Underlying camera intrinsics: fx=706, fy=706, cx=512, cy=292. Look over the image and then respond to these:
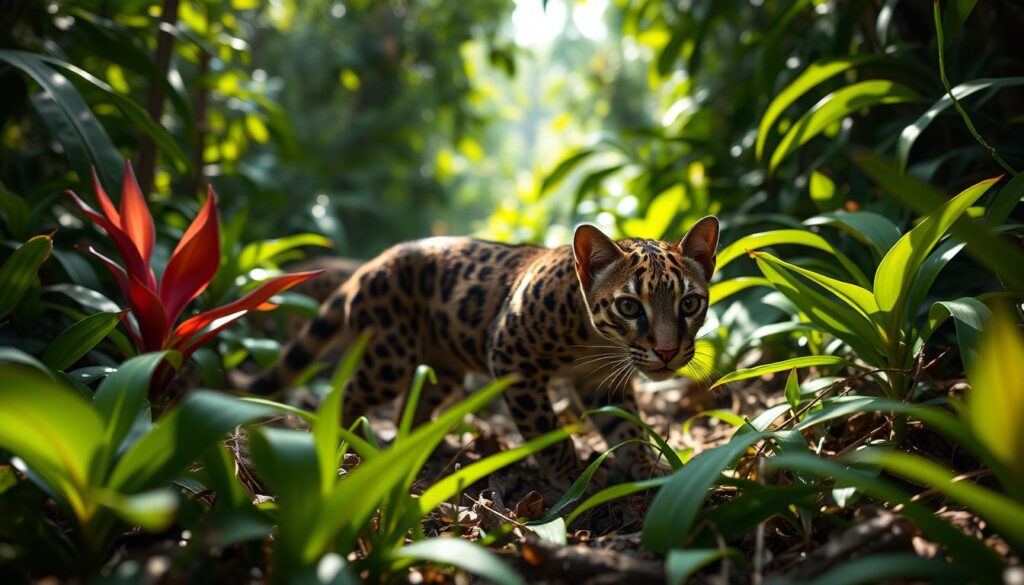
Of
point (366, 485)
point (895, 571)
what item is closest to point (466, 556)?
point (366, 485)

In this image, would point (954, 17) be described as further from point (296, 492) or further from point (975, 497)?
point (296, 492)

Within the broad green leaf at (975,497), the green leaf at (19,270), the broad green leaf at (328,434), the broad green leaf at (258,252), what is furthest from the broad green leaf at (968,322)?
the broad green leaf at (258,252)

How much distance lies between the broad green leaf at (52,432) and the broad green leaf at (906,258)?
2.27m

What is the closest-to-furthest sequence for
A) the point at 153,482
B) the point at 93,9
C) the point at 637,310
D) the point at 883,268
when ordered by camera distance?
the point at 153,482 → the point at 883,268 → the point at 637,310 → the point at 93,9

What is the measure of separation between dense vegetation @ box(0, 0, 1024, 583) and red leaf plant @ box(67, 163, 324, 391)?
12 mm

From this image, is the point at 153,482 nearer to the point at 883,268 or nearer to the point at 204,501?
the point at 204,501

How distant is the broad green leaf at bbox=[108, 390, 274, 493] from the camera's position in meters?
1.51

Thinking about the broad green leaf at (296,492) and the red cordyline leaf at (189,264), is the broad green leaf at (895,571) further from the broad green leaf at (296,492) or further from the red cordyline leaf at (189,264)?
→ the red cordyline leaf at (189,264)

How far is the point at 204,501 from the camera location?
81.8 inches

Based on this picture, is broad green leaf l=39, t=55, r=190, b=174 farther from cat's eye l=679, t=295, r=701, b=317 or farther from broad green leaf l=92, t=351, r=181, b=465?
cat's eye l=679, t=295, r=701, b=317

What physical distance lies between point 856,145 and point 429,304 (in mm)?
2539

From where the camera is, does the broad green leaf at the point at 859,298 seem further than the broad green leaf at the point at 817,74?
No

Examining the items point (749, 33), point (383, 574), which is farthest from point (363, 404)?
point (749, 33)

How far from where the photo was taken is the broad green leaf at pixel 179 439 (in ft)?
4.94
